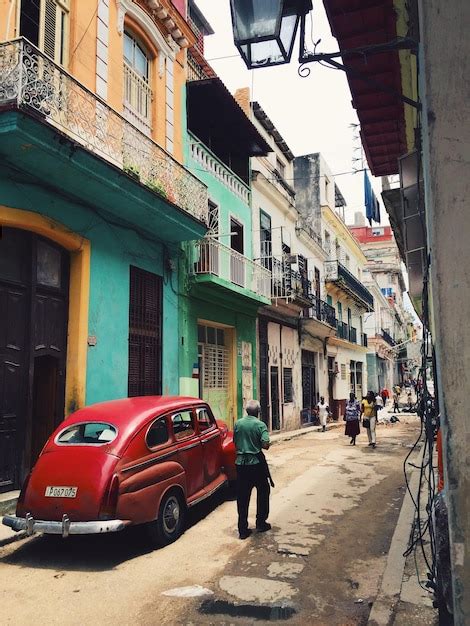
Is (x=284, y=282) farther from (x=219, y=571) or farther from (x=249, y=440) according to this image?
(x=219, y=571)

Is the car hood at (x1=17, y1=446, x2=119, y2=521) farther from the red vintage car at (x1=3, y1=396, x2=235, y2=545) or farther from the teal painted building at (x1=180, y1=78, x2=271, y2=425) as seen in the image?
the teal painted building at (x1=180, y1=78, x2=271, y2=425)

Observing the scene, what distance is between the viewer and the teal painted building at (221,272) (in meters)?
13.7

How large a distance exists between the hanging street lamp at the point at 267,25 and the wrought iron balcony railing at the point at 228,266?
9.14 metres

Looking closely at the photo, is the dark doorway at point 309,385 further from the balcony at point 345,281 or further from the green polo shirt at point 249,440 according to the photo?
the green polo shirt at point 249,440

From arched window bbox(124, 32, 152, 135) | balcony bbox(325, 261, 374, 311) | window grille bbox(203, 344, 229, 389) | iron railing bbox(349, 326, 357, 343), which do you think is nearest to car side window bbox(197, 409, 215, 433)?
window grille bbox(203, 344, 229, 389)

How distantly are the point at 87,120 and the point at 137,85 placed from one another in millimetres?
3625

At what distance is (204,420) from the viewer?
323 inches

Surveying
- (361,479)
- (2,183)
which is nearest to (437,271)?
(2,183)

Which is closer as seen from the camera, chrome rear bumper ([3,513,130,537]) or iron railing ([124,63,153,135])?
chrome rear bumper ([3,513,130,537])

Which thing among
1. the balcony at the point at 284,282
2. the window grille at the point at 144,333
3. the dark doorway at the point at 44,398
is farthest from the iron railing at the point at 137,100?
the balcony at the point at 284,282

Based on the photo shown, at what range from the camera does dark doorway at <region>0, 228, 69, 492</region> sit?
8352 mm

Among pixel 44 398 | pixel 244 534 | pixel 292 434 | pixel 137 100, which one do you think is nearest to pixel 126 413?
pixel 244 534

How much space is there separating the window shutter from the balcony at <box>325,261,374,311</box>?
19951 millimetres

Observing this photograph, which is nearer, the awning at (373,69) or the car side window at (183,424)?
the awning at (373,69)
